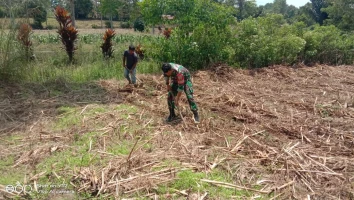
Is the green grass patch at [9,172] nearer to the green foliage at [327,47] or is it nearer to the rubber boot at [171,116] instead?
the rubber boot at [171,116]

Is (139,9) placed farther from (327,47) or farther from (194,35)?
(327,47)

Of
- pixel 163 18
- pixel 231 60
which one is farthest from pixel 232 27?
pixel 163 18

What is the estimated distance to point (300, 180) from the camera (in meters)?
3.90

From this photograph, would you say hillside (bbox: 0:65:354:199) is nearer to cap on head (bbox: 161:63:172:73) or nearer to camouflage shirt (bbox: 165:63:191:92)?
camouflage shirt (bbox: 165:63:191:92)

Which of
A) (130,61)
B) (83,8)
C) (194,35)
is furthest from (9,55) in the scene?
(83,8)

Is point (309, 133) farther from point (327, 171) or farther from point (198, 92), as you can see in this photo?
point (198, 92)

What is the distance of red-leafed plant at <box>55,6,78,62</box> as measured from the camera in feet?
35.1

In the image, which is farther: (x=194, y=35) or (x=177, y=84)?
(x=194, y=35)

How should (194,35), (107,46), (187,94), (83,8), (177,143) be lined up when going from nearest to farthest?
(177,143) → (187,94) → (194,35) → (107,46) → (83,8)

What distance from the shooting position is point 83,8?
46656 millimetres

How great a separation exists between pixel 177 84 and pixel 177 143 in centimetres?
131

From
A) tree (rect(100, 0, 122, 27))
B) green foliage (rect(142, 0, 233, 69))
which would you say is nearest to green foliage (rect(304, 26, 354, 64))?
green foliage (rect(142, 0, 233, 69))

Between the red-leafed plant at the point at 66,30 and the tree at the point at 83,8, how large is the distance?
122 feet

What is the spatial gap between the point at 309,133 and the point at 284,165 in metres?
1.46
